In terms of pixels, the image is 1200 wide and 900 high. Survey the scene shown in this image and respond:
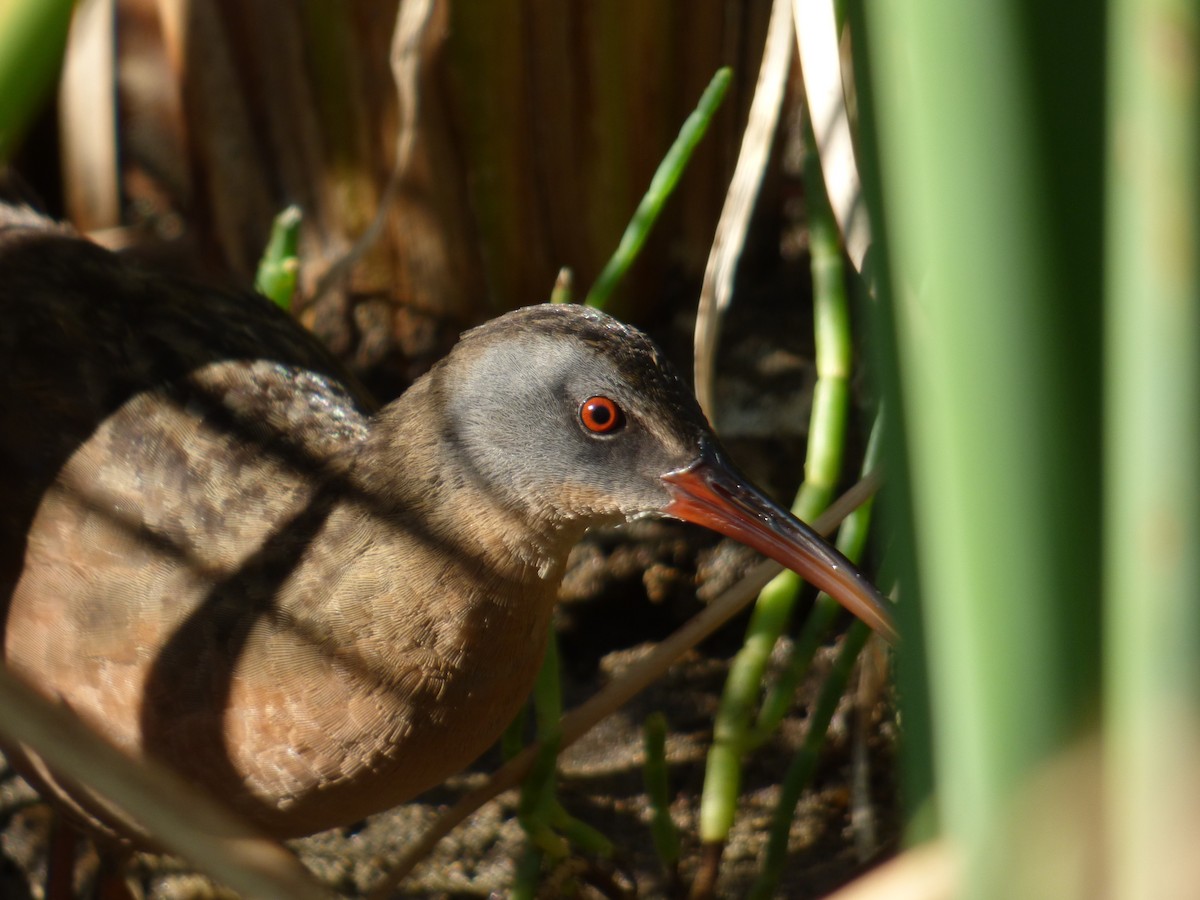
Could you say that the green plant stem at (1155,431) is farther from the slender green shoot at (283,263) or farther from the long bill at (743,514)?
the slender green shoot at (283,263)

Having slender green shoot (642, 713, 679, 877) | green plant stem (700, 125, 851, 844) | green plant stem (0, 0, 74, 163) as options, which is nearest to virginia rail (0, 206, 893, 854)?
slender green shoot (642, 713, 679, 877)

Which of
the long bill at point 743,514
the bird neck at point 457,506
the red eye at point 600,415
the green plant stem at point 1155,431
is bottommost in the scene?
the bird neck at point 457,506

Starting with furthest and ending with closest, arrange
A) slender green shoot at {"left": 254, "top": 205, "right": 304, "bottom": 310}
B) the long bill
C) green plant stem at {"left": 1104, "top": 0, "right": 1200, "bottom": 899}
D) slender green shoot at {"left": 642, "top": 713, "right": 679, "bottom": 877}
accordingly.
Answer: slender green shoot at {"left": 254, "top": 205, "right": 304, "bottom": 310}, slender green shoot at {"left": 642, "top": 713, "right": 679, "bottom": 877}, the long bill, green plant stem at {"left": 1104, "top": 0, "right": 1200, "bottom": 899}

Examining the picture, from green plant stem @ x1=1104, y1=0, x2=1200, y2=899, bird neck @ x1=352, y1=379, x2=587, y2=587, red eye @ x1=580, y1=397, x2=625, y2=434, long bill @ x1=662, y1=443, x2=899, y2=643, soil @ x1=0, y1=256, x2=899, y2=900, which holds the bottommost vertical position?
soil @ x1=0, y1=256, x2=899, y2=900

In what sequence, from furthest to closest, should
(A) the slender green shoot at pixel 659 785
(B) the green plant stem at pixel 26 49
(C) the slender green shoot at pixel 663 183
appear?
1. (C) the slender green shoot at pixel 663 183
2. (A) the slender green shoot at pixel 659 785
3. (B) the green plant stem at pixel 26 49

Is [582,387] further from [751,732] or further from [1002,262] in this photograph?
[1002,262]

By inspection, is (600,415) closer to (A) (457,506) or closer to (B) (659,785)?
(A) (457,506)

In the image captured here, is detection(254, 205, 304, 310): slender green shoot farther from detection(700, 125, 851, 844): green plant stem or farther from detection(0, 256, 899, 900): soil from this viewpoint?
detection(700, 125, 851, 844): green plant stem

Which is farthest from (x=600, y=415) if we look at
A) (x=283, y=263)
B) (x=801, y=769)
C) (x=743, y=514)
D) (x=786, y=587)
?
(x=283, y=263)

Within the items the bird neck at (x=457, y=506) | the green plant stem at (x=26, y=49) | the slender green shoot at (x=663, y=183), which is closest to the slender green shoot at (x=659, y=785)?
the bird neck at (x=457, y=506)
